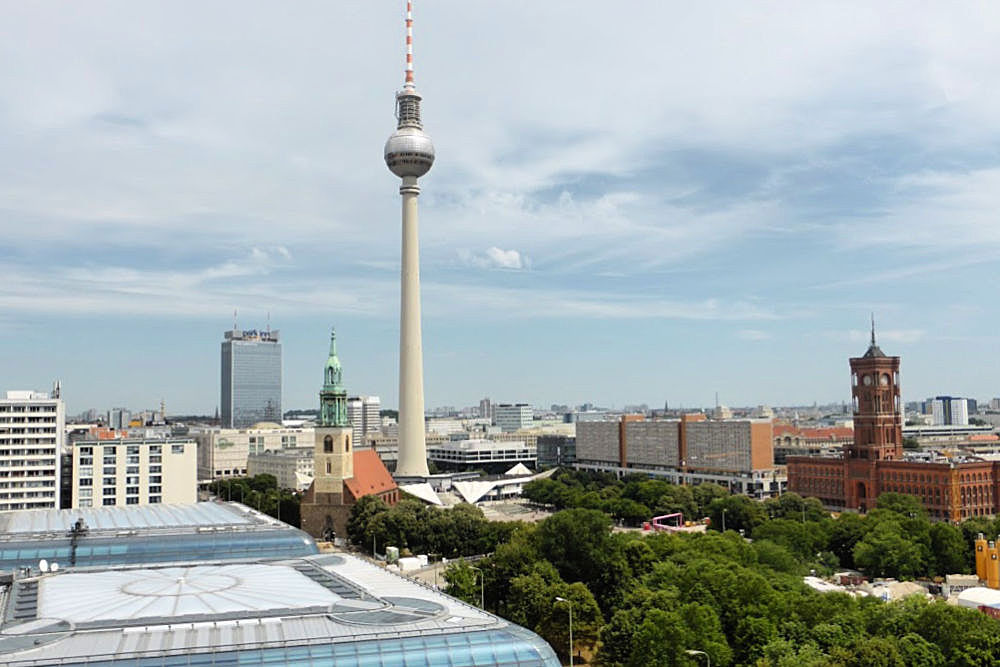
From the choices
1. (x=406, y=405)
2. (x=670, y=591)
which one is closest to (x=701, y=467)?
(x=406, y=405)

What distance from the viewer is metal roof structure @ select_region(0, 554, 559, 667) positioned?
33.4 meters

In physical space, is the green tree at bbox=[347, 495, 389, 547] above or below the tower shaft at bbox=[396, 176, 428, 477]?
below

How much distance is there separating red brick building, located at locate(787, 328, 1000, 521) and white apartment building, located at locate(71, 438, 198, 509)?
91640 millimetres

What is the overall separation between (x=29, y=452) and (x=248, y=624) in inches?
3153

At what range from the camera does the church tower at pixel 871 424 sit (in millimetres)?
135000

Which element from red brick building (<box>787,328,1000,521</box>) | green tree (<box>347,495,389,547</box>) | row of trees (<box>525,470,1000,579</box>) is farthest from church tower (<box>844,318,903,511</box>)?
green tree (<box>347,495,389,547</box>)

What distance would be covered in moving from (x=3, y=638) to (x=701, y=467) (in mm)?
150821

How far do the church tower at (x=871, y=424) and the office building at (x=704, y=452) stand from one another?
2397 centimetres

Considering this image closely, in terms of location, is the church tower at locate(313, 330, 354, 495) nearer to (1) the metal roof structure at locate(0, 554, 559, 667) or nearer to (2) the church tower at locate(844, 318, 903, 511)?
(1) the metal roof structure at locate(0, 554, 559, 667)

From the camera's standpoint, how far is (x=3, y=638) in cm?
3544

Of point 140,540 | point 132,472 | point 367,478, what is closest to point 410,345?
point 367,478

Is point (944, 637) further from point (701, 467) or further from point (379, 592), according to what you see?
point (701, 467)

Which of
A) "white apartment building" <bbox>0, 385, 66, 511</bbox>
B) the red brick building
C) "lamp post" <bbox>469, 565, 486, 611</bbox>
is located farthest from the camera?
the red brick building

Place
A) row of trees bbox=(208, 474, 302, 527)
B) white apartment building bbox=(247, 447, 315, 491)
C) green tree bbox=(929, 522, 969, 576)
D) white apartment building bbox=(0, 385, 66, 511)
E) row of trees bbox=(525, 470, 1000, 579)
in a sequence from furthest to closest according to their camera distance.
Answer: white apartment building bbox=(247, 447, 315, 491) < row of trees bbox=(208, 474, 302, 527) < white apartment building bbox=(0, 385, 66, 511) < green tree bbox=(929, 522, 969, 576) < row of trees bbox=(525, 470, 1000, 579)
